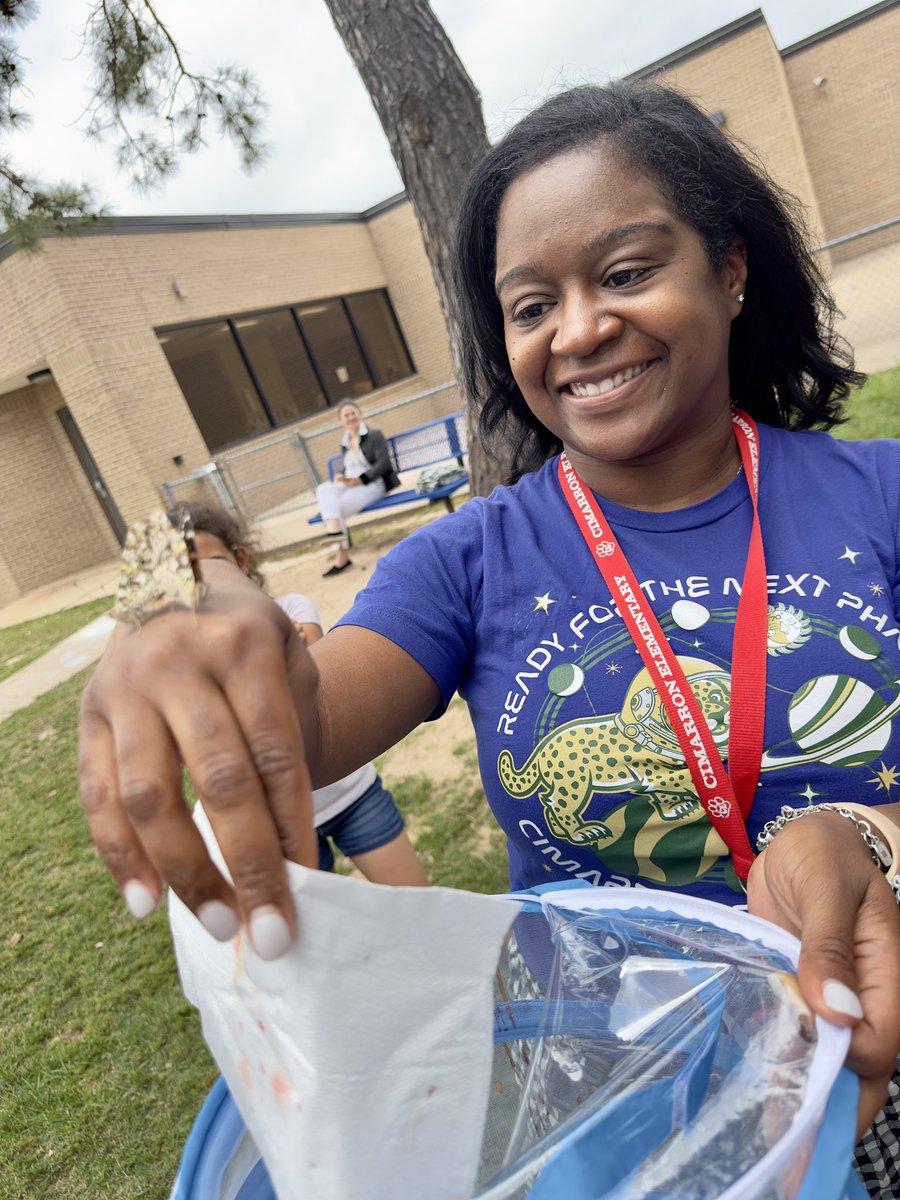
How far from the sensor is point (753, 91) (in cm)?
1736

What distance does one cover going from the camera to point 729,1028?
0.81 metres

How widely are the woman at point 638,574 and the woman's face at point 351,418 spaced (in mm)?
6702

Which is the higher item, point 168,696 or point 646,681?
point 168,696

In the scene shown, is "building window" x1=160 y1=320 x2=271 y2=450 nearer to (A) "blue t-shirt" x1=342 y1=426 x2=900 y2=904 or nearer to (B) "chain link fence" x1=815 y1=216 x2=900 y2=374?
(B) "chain link fence" x1=815 y1=216 x2=900 y2=374

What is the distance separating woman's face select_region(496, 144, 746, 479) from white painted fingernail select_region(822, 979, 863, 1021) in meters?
0.93

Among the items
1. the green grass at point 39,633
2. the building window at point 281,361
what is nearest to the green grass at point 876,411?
the green grass at point 39,633

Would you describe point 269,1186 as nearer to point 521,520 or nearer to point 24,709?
point 521,520

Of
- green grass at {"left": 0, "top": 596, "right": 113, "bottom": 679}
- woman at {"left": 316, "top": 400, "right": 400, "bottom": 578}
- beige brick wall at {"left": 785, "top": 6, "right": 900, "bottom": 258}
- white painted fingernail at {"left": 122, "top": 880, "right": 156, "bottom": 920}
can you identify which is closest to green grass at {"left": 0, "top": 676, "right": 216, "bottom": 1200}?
white painted fingernail at {"left": 122, "top": 880, "right": 156, "bottom": 920}

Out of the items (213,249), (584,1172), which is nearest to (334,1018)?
(584,1172)

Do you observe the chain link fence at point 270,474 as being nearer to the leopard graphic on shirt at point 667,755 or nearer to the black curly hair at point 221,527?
the black curly hair at point 221,527

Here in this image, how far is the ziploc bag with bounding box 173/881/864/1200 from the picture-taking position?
66cm

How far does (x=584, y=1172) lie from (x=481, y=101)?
411cm

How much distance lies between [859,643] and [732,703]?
22cm

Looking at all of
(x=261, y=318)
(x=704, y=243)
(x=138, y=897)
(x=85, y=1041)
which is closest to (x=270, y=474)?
(x=261, y=318)
